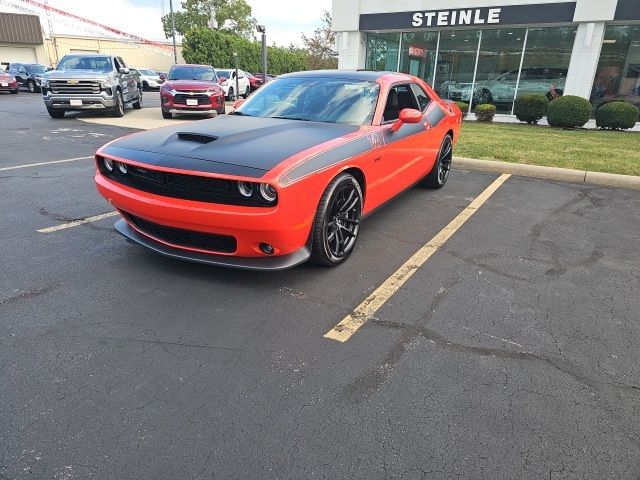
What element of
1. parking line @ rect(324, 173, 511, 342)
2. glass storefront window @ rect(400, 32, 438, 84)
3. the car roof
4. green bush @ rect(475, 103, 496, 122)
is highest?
glass storefront window @ rect(400, 32, 438, 84)

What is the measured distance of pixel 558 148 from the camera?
30.0 feet

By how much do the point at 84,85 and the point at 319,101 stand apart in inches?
428

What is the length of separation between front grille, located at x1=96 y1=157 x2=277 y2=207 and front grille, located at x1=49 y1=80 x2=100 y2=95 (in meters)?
11.2

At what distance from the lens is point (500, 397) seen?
2273mm

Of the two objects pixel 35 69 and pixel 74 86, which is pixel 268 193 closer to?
pixel 74 86

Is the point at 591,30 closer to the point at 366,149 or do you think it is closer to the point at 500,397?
the point at 366,149

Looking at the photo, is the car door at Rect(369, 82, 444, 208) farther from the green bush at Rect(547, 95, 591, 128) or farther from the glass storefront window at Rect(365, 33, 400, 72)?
the glass storefront window at Rect(365, 33, 400, 72)

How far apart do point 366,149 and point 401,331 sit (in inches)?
65.3

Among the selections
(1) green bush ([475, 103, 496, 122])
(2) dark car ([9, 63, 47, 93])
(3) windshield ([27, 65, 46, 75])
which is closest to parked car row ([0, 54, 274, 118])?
(1) green bush ([475, 103, 496, 122])

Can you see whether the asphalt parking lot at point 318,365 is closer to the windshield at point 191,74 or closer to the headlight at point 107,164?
the headlight at point 107,164

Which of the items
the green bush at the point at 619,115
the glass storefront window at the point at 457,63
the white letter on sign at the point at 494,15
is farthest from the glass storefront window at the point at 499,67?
the green bush at the point at 619,115

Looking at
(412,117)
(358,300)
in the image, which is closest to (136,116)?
(412,117)

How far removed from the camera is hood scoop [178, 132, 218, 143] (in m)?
3.42

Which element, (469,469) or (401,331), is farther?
(401,331)
